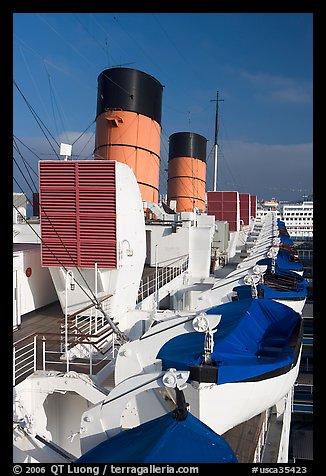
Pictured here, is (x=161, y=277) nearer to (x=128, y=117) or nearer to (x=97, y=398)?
(x=128, y=117)

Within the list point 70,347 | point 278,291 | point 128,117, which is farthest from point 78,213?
point 128,117

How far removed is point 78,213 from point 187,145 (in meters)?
16.7

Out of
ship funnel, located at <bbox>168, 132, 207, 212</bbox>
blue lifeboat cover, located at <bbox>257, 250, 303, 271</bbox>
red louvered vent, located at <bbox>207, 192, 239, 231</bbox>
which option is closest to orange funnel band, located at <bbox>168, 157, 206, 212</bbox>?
ship funnel, located at <bbox>168, 132, 207, 212</bbox>

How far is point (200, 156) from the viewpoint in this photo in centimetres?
2197

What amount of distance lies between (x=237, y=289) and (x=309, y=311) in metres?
16.6

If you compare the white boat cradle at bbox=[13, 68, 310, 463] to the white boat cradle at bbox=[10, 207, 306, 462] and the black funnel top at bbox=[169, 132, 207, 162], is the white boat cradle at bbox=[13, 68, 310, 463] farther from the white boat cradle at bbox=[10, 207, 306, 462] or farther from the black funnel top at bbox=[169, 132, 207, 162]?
the black funnel top at bbox=[169, 132, 207, 162]

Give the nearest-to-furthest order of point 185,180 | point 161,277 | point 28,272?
point 28,272 < point 161,277 < point 185,180

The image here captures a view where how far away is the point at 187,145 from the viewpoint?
69.8 feet

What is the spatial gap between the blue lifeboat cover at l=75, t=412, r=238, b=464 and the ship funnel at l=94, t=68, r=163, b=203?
30.9 feet

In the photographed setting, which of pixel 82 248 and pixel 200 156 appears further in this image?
pixel 200 156
